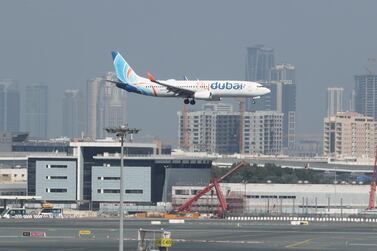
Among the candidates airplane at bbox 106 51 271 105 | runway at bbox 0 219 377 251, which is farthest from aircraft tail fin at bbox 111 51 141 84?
runway at bbox 0 219 377 251

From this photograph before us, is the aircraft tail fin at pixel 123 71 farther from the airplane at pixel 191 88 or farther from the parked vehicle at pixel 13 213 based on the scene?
the parked vehicle at pixel 13 213

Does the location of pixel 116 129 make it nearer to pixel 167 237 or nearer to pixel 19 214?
pixel 167 237

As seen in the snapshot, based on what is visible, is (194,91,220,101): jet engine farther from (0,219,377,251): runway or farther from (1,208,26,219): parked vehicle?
(1,208,26,219): parked vehicle

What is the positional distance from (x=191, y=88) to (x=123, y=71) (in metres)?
16.8

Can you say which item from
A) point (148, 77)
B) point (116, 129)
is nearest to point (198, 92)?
point (148, 77)

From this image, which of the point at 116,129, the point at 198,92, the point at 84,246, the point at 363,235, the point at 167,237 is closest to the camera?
the point at 116,129

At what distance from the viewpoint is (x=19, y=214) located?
616 ft

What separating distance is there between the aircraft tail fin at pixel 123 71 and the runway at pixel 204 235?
15.4 metres

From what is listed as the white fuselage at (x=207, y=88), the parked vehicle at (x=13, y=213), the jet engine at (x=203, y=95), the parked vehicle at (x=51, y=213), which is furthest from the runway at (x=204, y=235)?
the white fuselage at (x=207, y=88)

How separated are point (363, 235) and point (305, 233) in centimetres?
587

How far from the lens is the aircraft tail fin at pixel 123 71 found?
17800 cm

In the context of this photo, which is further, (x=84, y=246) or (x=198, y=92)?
A: (x=198, y=92)

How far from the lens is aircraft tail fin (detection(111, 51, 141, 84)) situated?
178 m

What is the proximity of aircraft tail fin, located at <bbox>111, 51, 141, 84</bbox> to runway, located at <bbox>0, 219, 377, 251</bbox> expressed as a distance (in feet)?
50.4
